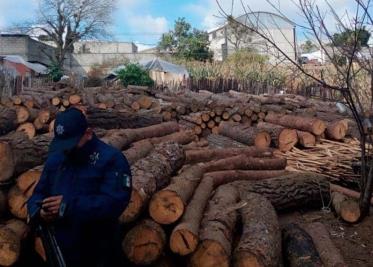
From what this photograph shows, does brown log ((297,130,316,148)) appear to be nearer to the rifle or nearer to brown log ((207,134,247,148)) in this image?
brown log ((207,134,247,148))

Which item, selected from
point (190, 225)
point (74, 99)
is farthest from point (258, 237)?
point (74, 99)

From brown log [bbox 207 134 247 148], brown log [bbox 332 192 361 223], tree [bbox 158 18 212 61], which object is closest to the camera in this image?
brown log [bbox 332 192 361 223]

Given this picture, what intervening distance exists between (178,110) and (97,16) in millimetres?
41109

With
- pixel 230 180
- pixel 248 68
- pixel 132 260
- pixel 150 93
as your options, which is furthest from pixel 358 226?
pixel 248 68

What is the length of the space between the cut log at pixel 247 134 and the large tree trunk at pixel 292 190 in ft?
8.53

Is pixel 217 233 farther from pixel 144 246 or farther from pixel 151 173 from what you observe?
pixel 151 173

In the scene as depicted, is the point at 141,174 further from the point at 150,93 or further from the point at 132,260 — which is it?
the point at 150,93

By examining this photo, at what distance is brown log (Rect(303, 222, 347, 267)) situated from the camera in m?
4.82

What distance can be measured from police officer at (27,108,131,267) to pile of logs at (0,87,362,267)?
0.78 metres

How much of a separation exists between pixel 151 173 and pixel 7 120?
508 cm

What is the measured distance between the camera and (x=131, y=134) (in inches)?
314

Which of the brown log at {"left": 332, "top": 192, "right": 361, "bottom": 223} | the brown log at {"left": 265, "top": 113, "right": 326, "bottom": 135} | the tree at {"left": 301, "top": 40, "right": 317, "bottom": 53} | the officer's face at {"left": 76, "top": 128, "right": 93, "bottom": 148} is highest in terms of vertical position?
the tree at {"left": 301, "top": 40, "right": 317, "bottom": 53}

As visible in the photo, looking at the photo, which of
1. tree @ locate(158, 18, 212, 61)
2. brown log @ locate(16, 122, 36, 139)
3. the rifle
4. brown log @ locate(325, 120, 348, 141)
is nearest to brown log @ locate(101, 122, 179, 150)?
brown log @ locate(16, 122, 36, 139)

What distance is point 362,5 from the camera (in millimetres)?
5457
